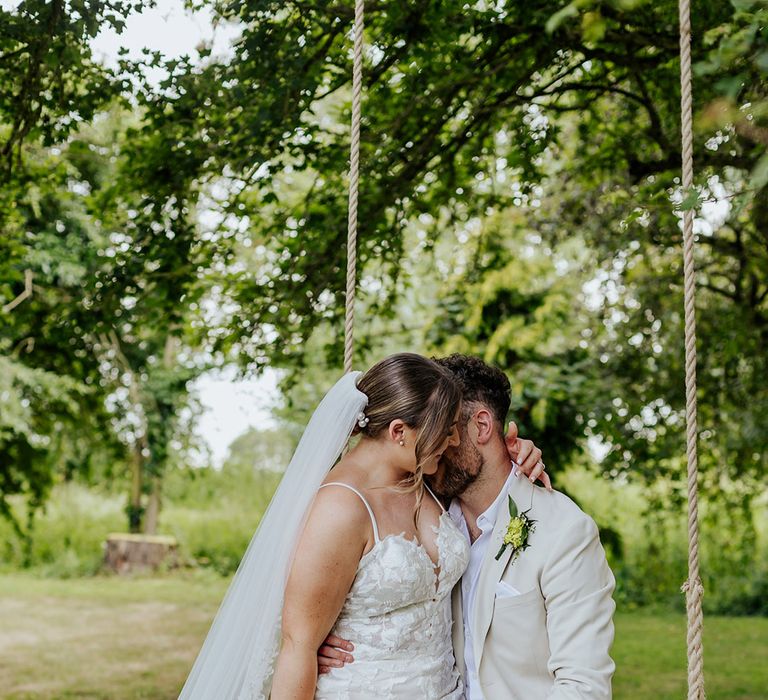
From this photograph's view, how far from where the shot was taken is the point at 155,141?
4.43 m

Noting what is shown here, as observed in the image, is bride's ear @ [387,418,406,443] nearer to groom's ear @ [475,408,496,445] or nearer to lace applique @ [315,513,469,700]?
lace applique @ [315,513,469,700]

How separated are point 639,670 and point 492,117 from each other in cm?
473

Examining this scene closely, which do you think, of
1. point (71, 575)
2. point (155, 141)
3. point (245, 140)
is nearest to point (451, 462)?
point (245, 140)

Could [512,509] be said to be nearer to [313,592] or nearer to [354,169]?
[313,592]

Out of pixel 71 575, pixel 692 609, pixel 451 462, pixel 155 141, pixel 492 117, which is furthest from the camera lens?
pixel 71 575

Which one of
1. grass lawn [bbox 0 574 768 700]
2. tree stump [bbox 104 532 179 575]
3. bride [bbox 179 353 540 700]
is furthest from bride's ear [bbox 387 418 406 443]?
tree stump [bbox 104 532 179 575]

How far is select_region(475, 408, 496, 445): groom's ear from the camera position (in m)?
2.48

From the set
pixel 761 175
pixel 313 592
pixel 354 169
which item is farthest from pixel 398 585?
pixel 761 175

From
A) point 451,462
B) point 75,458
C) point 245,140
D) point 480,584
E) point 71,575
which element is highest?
point 245,140

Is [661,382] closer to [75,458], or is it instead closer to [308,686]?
[308,686]

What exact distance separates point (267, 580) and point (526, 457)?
2.59 feet

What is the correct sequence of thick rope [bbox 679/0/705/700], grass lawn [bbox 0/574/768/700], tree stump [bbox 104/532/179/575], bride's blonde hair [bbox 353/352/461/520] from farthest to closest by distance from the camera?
1. tree stump [bbox 104/532/179/575]
2. grass lawn [bbox 0/574/768/700]
3. bride's blonde hair [bbox 353/352/461/520]
4. thick rope [bbox 679/0/705/700]

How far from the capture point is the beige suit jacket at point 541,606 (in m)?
2.23

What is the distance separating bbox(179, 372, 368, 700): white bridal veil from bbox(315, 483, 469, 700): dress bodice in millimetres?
140
